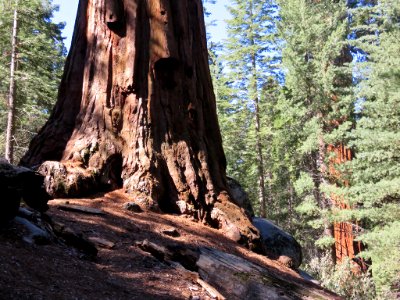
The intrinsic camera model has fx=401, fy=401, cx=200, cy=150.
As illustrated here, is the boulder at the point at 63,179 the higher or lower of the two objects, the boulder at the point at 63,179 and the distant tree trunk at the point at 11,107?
the lower

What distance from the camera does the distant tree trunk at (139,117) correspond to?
6.50 m

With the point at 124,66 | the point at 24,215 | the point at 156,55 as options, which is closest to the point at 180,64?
the point at 156,55

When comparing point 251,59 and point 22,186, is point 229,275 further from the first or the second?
point 251,59

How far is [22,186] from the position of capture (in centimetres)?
413

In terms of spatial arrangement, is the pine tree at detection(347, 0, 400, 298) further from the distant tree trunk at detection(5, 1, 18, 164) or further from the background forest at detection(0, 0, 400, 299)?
the distant tree trunk at detection(5, 1, 18, 164)

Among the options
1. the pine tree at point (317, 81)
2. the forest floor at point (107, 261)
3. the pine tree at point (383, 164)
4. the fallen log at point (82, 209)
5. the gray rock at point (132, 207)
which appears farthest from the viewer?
the pine tree at point (317, 81)

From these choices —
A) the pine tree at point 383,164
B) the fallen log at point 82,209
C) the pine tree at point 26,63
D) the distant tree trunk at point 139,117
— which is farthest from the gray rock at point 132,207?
the pine tree at point 26,63

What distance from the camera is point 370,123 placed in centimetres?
1448

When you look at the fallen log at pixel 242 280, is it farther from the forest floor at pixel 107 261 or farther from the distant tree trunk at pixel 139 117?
the distant tree trunk at pixel 139 117

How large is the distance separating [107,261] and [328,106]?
14933mm

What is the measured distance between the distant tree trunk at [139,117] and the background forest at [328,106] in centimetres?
604

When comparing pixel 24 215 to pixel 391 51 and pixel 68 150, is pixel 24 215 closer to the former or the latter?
pixel 68 150

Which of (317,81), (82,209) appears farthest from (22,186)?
(317,81)

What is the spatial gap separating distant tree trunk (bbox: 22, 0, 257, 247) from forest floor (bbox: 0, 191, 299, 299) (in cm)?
55
